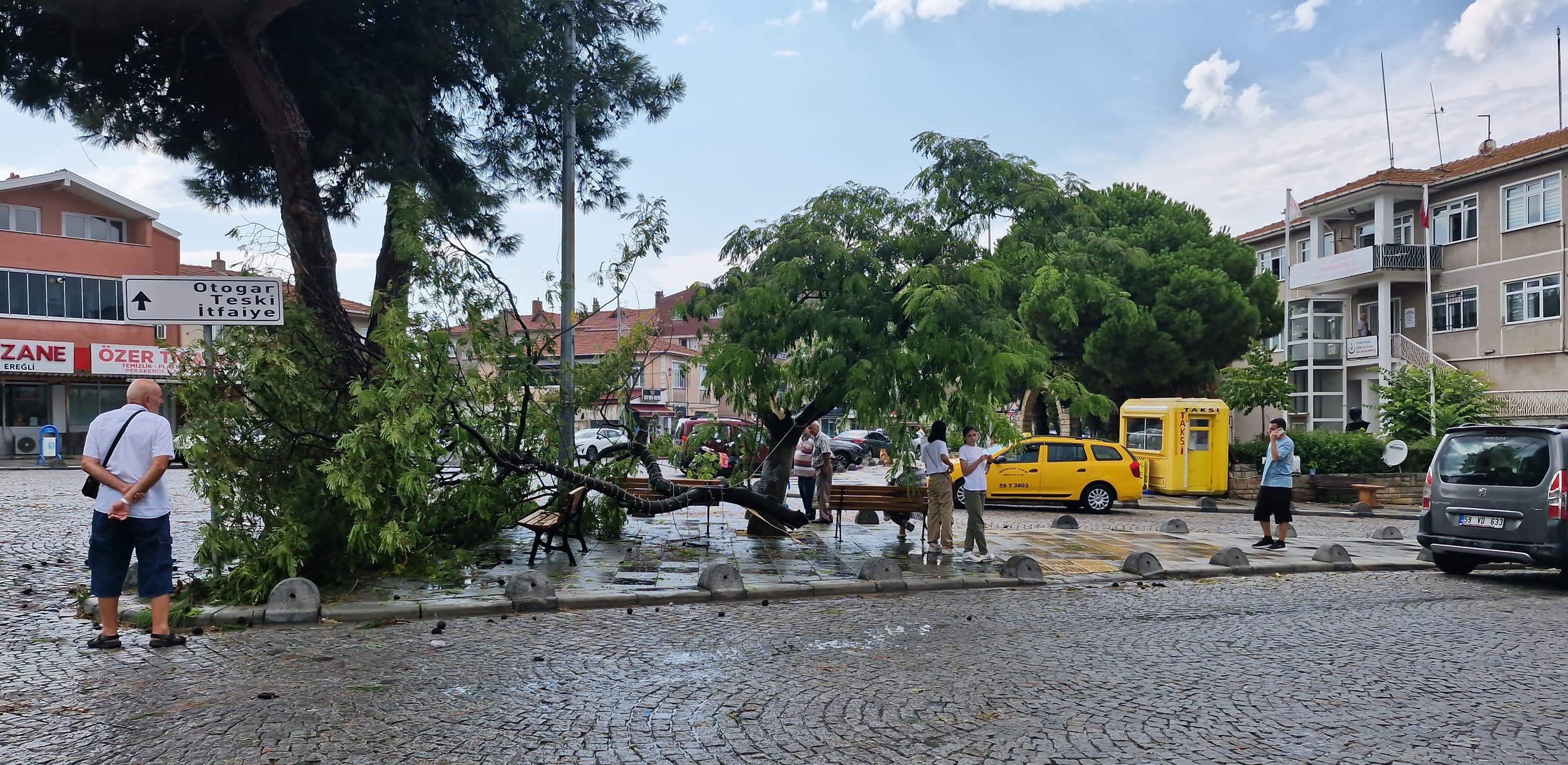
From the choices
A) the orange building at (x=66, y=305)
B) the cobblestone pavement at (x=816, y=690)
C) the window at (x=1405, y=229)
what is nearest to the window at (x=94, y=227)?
the orange building at (x=66, y=305)

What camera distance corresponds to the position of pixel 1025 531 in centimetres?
1600

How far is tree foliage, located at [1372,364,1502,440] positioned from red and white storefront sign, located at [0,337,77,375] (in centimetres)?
3906

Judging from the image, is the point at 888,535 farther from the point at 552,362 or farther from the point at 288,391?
the point at 288,391

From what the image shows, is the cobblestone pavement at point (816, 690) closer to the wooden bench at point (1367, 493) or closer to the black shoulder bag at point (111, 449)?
the black shoulder bag at point (111, 449)

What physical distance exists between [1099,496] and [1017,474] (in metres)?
1.61

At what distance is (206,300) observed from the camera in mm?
8859

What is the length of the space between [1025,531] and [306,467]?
1012cm

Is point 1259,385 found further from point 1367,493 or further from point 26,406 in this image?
point 26,406

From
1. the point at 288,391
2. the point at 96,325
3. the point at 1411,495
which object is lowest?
the point at 1411,495

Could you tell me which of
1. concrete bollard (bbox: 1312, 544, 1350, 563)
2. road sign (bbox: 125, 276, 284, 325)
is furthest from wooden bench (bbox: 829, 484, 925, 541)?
road sign (bbox: 125, 276, 284, 325)

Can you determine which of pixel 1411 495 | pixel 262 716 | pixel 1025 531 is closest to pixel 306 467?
pixel 262 716

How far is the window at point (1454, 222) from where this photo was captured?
32.9 m

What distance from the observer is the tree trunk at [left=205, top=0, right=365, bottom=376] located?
34.6ft

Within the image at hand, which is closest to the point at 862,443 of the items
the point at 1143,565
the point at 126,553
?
the point at 1143,565
